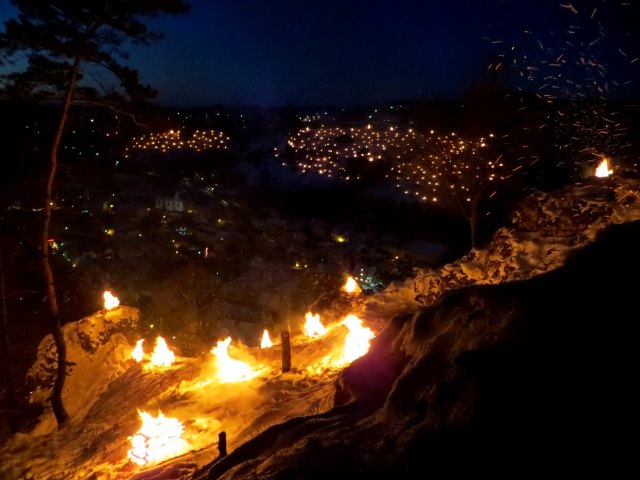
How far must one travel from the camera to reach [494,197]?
73.0 feet

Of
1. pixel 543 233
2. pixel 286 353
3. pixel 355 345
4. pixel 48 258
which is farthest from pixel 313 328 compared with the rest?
pixel 48 258

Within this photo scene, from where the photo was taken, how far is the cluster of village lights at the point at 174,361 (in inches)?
263

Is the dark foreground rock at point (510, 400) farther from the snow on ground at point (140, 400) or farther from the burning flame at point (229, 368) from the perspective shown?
the burning flame at point (229, 368)

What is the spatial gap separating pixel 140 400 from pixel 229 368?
191cm

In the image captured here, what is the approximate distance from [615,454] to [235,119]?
3446 inches

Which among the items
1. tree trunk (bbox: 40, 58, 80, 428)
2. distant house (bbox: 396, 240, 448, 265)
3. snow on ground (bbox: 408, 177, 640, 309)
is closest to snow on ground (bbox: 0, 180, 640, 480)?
snow on ground (bbox: 408, 177, 640, 309)

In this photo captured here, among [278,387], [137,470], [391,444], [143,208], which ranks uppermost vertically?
[143,208]

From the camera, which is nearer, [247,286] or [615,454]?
[615,454]

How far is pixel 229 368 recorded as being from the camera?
936 centimetres

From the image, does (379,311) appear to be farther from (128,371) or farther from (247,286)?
(247,286)

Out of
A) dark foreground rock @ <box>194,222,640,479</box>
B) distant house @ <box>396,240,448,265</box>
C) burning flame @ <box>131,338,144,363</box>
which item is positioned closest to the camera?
dark foreground rock @ <box>194,222,640,479</box>

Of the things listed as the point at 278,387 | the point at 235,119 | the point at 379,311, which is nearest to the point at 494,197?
the point at 379,311

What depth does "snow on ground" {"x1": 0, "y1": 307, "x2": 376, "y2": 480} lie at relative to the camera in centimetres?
679

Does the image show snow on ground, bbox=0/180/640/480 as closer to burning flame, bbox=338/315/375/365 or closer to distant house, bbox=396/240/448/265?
burning flame, bbox=338/315/375/365
